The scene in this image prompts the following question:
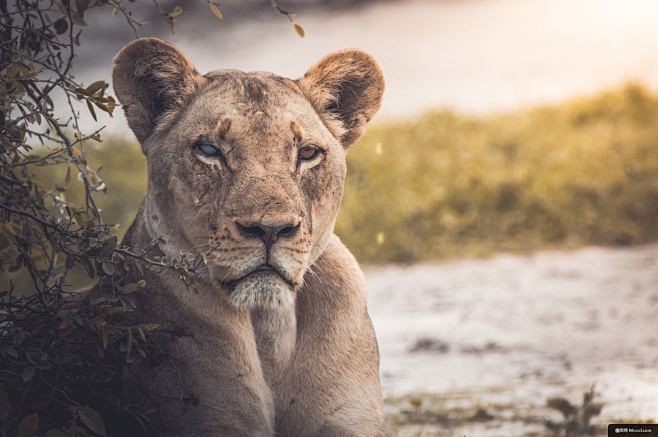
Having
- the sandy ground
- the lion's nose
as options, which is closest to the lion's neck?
the lion's nose

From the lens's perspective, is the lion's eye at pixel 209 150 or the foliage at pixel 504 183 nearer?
the lion's eye at pixel 209 150

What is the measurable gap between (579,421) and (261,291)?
224cm

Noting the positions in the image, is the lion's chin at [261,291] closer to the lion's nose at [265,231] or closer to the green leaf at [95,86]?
the lion's nose at [265,231]

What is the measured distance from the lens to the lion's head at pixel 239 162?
312cm

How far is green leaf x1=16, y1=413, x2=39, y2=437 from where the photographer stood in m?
3.06

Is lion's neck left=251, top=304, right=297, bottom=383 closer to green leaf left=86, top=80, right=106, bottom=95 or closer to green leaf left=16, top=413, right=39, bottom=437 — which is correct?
green leaf left=16, top=413, right=39, bottom=437

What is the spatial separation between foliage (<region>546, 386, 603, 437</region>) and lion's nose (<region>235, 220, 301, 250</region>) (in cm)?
205

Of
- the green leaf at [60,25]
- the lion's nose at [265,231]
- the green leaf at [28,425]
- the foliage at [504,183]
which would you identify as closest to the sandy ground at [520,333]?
the foliage at [504,183]

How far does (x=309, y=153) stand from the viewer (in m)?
3.39

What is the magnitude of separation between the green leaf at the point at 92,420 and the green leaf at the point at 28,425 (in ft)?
0.40

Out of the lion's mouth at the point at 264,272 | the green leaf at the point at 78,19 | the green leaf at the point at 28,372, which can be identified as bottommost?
the green leaf at the point at 28,372

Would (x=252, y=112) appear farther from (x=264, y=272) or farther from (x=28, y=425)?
(x=28, y=425)

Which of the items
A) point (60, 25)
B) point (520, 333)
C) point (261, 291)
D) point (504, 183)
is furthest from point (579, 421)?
point (504, 183)

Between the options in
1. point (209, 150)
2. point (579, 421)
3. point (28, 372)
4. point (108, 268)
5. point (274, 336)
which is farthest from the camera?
point (579, 421)
